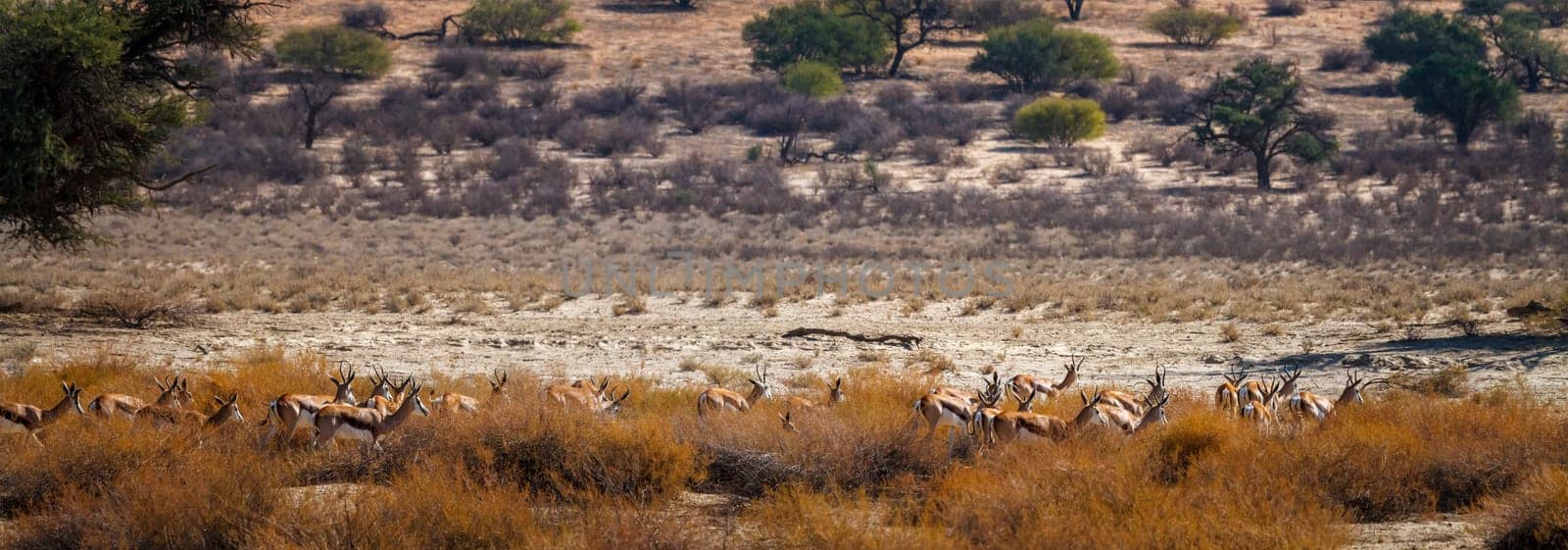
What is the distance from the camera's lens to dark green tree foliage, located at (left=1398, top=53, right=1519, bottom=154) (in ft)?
133

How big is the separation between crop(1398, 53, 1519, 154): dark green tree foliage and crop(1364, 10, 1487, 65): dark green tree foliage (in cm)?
534

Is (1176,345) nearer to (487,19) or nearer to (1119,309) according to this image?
(1119,309)

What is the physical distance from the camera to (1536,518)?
312 inches

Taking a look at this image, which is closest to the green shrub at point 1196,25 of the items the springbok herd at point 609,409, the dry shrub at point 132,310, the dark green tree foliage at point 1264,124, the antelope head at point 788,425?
the dark green tree foliage at point 1264,124

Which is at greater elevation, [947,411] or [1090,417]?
[1090,417]

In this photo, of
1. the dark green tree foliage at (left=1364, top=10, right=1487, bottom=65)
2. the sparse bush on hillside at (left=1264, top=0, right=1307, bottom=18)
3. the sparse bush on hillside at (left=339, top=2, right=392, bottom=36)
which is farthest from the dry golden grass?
the sparse bush on hillside at (left=1264, top=0, right=1307, bottom=18)

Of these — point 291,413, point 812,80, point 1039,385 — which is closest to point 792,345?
point 1039,385

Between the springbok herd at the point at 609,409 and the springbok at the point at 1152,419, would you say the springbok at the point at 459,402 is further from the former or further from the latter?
the springbok at the point at 1152,419

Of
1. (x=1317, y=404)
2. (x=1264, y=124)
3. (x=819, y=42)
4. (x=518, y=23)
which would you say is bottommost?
(x=1264, y=124)

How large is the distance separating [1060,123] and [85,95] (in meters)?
31.8

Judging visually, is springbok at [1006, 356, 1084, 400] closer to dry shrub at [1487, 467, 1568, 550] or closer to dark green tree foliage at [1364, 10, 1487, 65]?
dry shrub at [1487, 467, 1568, 550]

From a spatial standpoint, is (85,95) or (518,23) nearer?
(85,95)

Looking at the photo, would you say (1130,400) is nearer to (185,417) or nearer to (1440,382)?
(1440,382)

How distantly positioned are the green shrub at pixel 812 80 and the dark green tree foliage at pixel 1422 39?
21128mm
